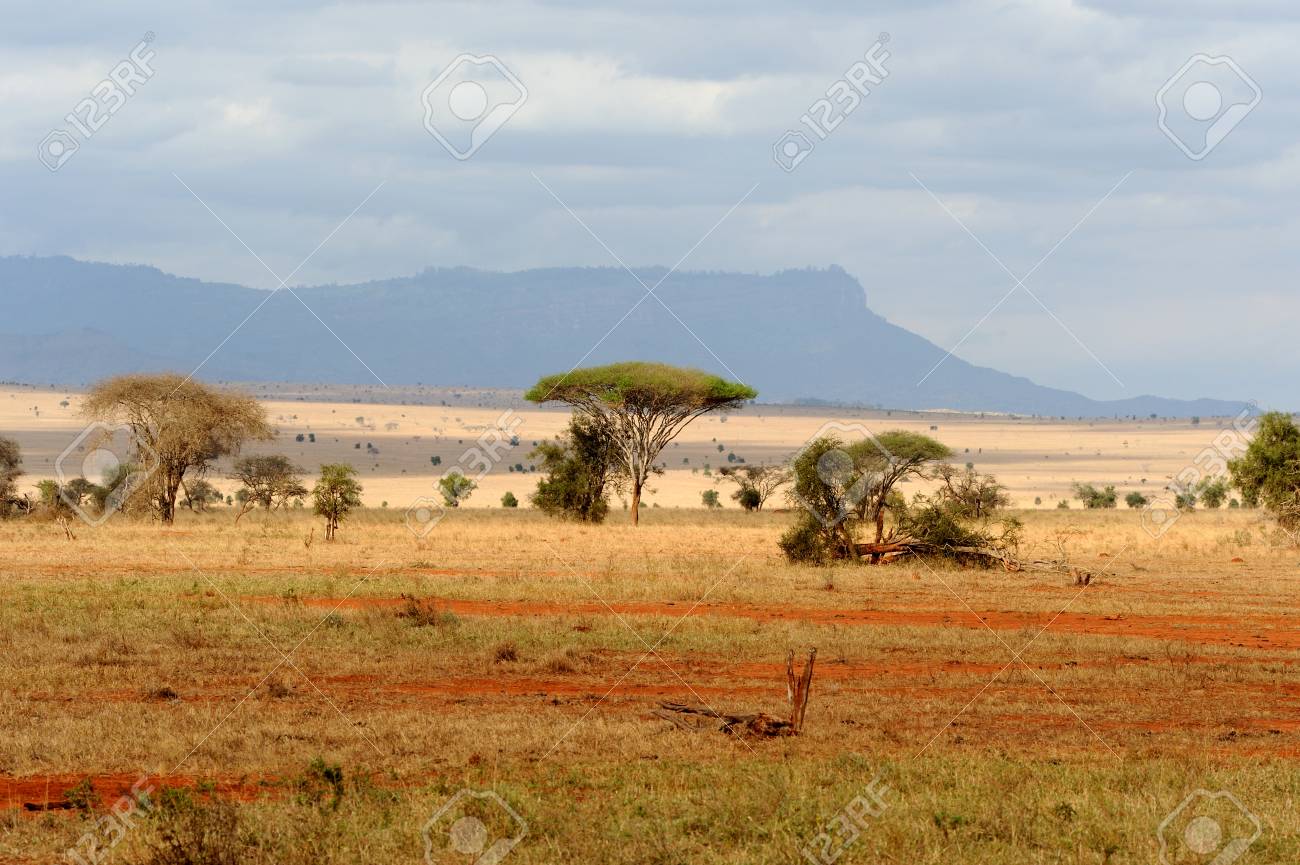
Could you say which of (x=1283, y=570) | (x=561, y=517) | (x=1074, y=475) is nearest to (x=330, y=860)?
(x=1283, y=570)

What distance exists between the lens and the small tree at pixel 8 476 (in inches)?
1913

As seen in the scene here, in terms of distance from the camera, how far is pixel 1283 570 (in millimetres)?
30453

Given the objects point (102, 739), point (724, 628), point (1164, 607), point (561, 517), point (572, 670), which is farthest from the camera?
point (561, 517)

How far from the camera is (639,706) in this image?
535 inches

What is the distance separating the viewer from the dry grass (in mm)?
9117

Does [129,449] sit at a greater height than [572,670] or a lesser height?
greater

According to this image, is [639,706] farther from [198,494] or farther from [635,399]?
[198,494]

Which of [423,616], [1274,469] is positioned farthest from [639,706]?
[1274,469]

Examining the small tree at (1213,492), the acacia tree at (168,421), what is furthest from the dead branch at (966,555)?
the small tree at (1213,492)

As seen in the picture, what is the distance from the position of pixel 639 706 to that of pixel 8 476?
147 feet

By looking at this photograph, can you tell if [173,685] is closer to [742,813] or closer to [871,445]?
[742,813]

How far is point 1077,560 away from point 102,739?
26502 mm

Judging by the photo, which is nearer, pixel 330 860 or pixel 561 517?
pixel 330 860

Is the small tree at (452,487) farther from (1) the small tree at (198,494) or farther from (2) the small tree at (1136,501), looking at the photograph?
(2) the small tree at (1136,501)
